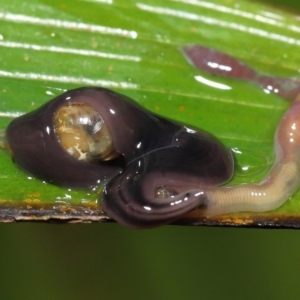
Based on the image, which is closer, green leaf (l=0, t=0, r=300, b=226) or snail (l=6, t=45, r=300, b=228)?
snail (l=6, t=45, r=300, b=228)

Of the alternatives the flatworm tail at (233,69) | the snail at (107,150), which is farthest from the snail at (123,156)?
the flatworm tail at (233,69)

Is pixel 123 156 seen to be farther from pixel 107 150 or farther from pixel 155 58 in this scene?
pixel 155 58

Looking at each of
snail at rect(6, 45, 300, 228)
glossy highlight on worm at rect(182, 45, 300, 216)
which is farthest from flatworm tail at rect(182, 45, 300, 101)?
snail at rect(6, 45, 300, 228)

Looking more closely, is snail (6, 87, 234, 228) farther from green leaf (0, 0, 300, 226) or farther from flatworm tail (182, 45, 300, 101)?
flatworm tail (182, 45, 300, 101)

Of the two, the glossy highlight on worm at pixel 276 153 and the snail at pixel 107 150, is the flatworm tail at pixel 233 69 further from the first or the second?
the snail at pixel 107 150

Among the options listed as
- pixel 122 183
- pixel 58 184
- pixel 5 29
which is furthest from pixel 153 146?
pixel 5 29

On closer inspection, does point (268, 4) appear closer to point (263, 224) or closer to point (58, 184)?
point (263, 224)
